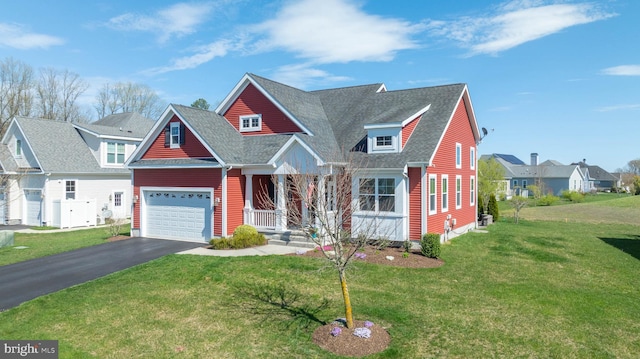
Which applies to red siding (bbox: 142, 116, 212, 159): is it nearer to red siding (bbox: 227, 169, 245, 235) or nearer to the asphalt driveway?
red siding (bbox: 227, 169, 245, 235)

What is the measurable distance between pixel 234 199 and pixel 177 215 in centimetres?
349

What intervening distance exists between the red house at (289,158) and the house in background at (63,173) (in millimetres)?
9045

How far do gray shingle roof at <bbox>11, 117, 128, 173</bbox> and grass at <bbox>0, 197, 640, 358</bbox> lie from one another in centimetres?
1785

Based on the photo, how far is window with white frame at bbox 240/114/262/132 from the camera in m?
22.7

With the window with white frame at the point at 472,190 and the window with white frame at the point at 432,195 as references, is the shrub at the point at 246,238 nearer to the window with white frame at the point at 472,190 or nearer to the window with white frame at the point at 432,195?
the window with white frame at the point at 432,195

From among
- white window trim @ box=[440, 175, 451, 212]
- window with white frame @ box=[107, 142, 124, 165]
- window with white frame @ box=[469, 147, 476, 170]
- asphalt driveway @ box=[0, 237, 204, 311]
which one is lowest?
asphalt driveway @ box=[0, 237, 204, 311]

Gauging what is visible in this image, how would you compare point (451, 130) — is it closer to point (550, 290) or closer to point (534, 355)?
point (550, 290)

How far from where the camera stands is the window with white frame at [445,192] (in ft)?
67.8

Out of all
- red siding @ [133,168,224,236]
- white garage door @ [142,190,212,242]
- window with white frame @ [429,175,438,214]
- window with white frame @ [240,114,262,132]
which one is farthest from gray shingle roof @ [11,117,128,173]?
window with white frame @ [429,175,438,214]

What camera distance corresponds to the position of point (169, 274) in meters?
13.9

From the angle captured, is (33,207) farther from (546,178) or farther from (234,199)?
(546,178)

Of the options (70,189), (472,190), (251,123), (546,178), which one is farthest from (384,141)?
(546,178)

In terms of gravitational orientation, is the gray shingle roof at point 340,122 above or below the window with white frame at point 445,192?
above

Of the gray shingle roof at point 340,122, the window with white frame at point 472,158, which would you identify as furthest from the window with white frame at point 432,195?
the window with white frame at point 472,158
